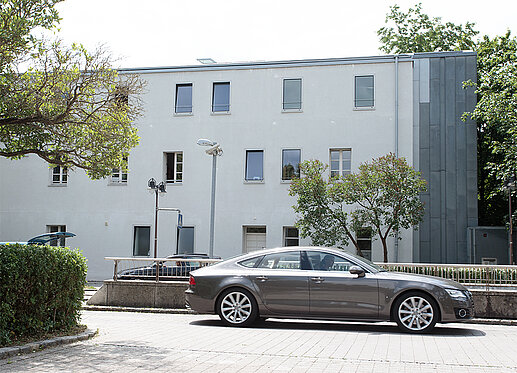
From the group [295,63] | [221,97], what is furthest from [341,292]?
[221,97]

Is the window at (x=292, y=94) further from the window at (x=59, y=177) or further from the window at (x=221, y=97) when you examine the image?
the window at (x=59, y=177)

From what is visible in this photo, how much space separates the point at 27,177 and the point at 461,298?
2623 centimetres

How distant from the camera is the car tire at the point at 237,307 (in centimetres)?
1268

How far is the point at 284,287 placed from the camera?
12.5 metres

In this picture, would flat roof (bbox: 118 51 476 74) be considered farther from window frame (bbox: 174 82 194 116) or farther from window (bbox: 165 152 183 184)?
window (bbox: 165 152 183 184)

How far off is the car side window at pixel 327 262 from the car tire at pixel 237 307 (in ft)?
4.58

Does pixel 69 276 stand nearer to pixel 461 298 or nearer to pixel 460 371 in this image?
pixel 460 371

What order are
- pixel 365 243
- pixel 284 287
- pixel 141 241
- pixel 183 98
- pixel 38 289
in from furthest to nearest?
pixel 183 98 → pixel 141 241 → pixel 365 243 → pixel 284 287 → pixel 38 289

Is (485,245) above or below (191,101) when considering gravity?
below

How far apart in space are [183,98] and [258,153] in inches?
185

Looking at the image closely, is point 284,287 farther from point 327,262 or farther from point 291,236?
point 291,236

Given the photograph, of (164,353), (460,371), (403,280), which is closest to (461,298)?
(403,280)

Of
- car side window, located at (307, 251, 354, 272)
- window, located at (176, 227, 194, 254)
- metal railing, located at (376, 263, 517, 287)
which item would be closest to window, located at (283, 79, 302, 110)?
window, located at (176, 227, 194, 254)

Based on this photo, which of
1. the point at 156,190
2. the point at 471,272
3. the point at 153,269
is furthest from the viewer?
the point at 156,190
